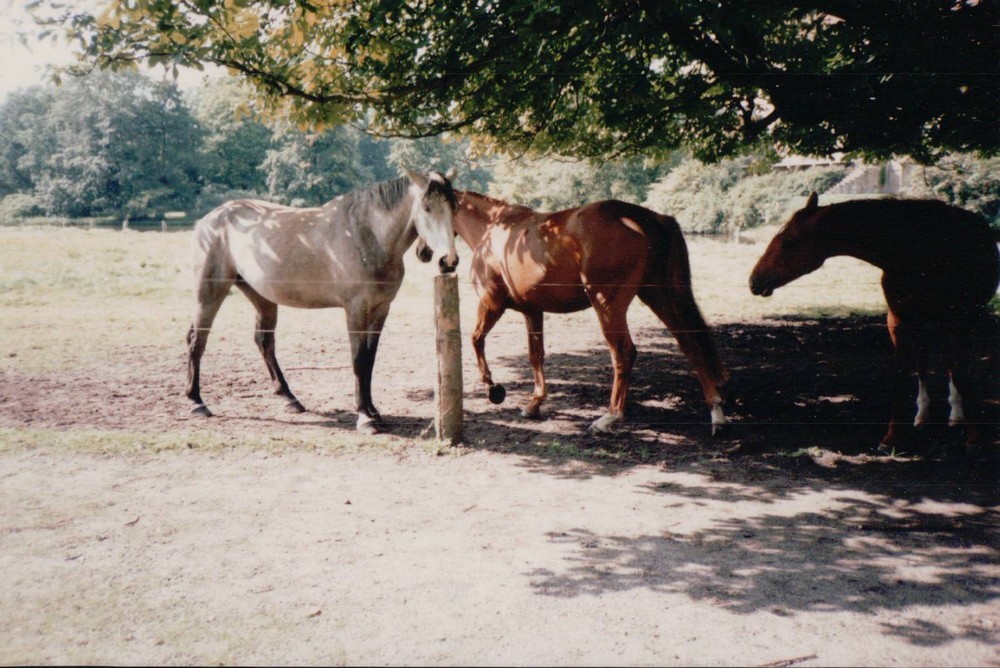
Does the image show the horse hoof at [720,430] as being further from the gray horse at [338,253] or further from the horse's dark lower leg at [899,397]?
the gray horse at [338,253]

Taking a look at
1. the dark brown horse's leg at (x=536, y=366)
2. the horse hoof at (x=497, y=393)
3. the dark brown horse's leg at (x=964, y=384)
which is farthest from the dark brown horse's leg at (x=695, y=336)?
the dark brown horse's leg at (x=964, y=384)

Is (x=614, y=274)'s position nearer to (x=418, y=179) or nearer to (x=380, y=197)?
(x=418, y=179)

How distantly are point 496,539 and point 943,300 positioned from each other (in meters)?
4.34

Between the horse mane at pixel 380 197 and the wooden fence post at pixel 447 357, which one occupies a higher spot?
the horse mane at pixel 380 197

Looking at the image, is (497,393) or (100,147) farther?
(100,147)

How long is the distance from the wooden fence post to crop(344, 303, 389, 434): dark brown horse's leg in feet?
2.55

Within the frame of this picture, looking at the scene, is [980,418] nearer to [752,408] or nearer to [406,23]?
[752,408]

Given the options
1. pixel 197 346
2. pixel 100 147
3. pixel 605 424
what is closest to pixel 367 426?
pixel 197 346

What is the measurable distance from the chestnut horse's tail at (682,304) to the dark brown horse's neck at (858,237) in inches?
49.2

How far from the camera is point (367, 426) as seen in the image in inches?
248

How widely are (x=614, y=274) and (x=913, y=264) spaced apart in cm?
254

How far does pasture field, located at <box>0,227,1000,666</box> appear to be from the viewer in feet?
10.4

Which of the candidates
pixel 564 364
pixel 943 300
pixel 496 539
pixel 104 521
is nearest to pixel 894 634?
pixel 496 539

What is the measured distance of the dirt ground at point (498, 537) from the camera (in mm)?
3133
